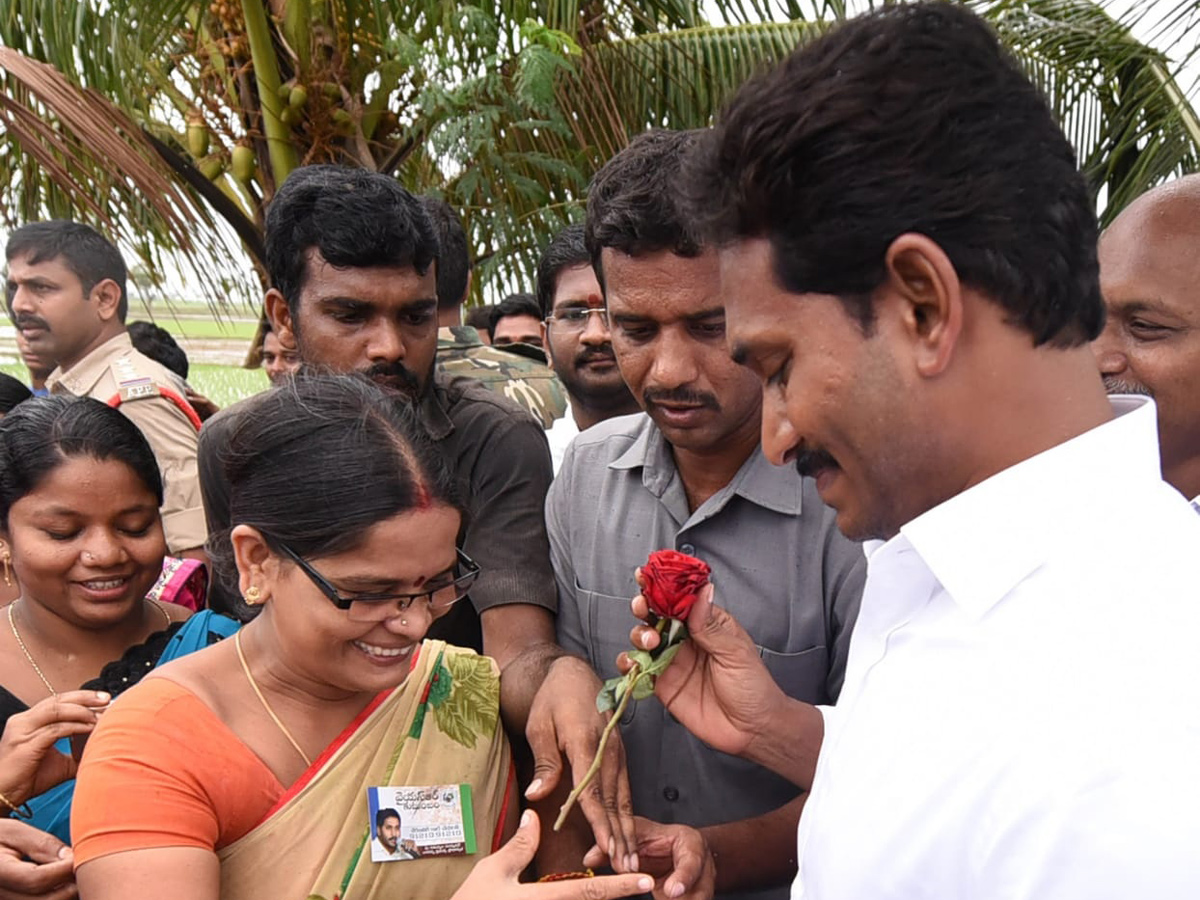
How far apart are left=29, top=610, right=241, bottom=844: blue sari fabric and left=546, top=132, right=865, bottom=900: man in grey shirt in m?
0.86

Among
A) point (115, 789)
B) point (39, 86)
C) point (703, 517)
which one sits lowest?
point (115, 789)

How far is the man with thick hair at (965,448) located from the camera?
1.16 meters

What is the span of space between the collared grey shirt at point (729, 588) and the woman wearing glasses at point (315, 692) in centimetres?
31

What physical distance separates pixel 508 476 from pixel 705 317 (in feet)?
2.34

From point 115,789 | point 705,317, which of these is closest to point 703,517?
point 705,317

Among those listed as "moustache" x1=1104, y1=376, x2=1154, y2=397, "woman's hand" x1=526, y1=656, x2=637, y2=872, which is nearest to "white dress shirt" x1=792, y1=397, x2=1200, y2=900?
"woman's hand" x1=526, y1=656, x2=637, y2=872

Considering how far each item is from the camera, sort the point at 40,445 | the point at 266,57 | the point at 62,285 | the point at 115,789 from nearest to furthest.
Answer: the point at 115,789 → the point at 40,445 → the point at 62,285 → the point at 266,57

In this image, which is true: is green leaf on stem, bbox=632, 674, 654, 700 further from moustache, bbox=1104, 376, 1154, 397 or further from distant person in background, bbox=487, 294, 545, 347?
distant person in background, bbox=487, 294, 545, 347

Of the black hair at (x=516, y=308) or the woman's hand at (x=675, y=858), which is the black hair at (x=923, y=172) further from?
the black hair at (x=516, y=308)

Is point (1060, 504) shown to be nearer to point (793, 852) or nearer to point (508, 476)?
point (793, 852)

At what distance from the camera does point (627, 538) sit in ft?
7.81

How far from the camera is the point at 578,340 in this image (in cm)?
402

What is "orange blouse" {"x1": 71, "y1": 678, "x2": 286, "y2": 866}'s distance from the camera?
1.82m

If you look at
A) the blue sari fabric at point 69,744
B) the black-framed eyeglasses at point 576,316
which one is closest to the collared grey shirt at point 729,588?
the blue sari fabric at point 69,744
